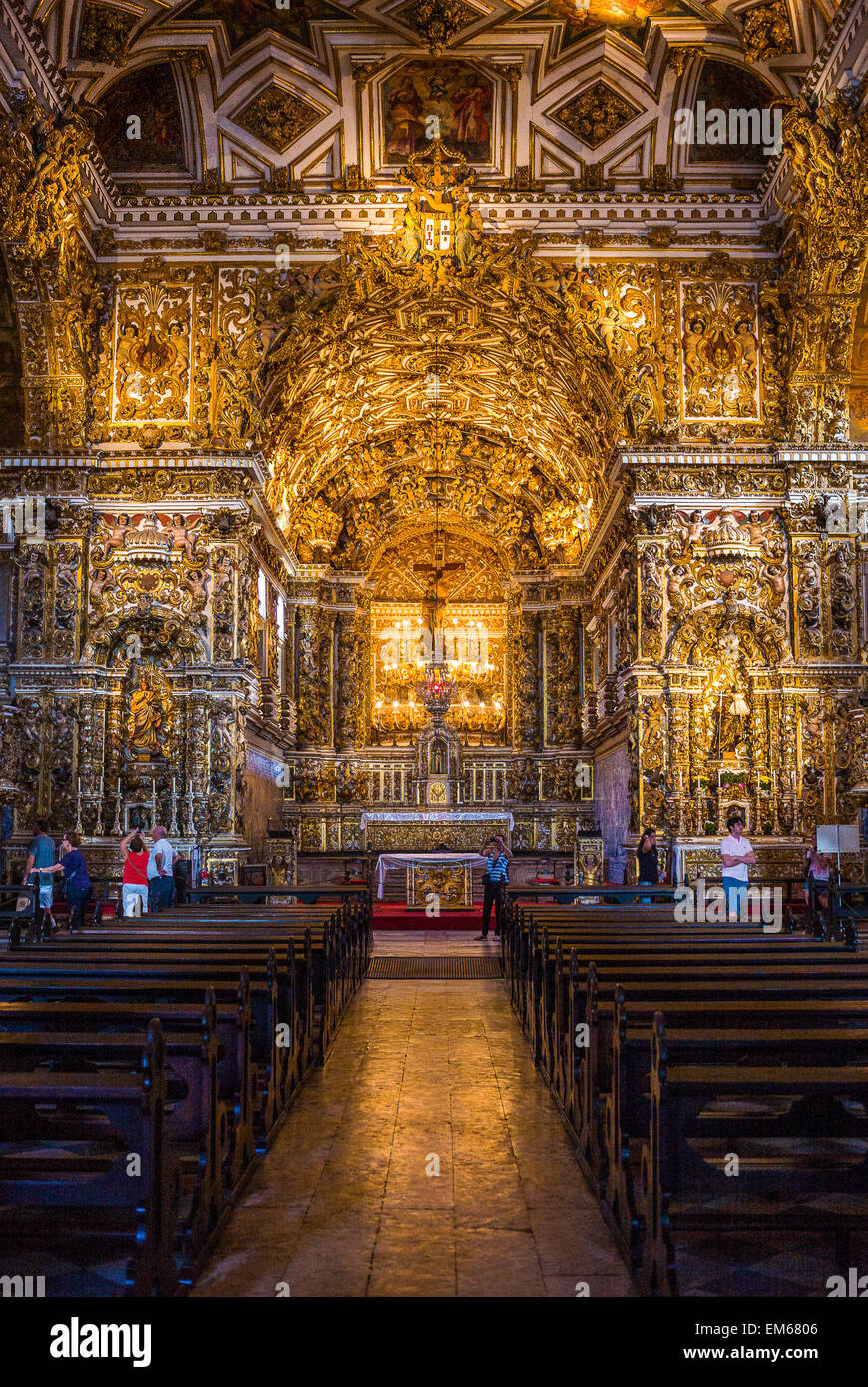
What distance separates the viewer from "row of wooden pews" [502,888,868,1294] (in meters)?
4.36

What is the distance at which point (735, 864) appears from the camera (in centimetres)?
1259

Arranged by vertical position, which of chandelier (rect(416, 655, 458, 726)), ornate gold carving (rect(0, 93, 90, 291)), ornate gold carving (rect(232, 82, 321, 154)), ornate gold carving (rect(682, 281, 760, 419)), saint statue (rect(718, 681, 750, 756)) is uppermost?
ornate gold carving (rect(232, 82, 321, 154))

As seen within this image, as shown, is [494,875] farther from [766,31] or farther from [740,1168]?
[740,1168]

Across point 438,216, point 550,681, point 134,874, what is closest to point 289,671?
point 550,681

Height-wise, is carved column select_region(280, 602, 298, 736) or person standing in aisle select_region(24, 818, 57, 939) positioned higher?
carved column select_region(280, 602, 298, 736)

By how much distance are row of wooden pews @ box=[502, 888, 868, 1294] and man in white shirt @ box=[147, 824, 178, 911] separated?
689 centimetres

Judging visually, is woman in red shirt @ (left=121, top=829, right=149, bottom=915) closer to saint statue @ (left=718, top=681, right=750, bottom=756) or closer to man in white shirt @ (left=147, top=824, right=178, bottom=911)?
man in white shirt @ (left=147, top=824, right=178, bottom=911)

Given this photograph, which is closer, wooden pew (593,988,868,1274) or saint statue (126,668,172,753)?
wooden pew (593,988,868,1274)

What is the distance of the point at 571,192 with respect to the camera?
2059 cm

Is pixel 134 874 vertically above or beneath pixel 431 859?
above

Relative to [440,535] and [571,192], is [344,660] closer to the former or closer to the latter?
[440,535]

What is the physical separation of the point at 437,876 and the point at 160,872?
31.0 ft

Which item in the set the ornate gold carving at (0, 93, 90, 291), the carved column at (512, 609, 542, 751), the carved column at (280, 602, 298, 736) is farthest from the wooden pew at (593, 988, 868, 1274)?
the carved column at (512, 609, 542, 751)

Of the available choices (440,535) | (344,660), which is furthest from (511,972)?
(440,535)
